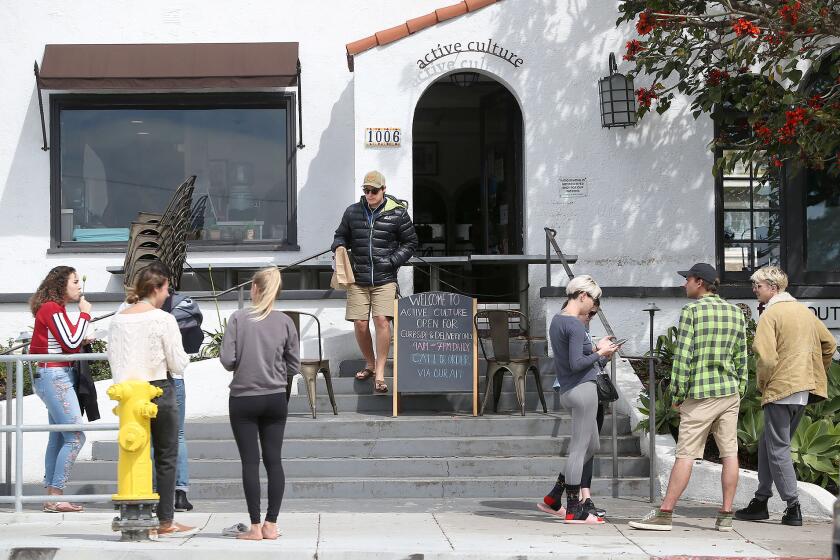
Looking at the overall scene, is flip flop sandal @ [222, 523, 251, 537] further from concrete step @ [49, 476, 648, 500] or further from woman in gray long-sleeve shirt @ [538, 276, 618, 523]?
woman in gray long-sleeve shirt @ [538, 276, 618, 523]

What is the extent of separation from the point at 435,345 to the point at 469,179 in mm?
8553

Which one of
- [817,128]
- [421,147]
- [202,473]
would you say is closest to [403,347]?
[202,473]

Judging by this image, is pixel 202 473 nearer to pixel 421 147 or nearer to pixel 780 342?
pixel 780 342

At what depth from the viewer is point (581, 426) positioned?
8.74m

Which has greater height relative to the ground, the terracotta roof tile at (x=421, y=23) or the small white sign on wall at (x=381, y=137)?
the terracotta roof tile at (x=421, y=23)

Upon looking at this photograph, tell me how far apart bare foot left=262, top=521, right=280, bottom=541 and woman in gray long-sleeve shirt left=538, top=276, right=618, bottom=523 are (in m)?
2.17

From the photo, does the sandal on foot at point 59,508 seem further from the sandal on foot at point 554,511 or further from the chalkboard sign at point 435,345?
the sandal on foot at point 554,511

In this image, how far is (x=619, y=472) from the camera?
10.3m

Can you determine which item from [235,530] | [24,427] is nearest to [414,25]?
[24,427]

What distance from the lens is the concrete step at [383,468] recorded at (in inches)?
397

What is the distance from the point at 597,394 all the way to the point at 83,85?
7.63 metres

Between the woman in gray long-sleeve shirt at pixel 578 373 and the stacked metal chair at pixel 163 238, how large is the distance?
17.0 feet

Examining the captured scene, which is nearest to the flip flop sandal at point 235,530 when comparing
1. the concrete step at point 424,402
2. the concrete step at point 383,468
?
the concrete step at point 383,468

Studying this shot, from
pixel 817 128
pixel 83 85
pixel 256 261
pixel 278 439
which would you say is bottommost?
pixel 278 439
